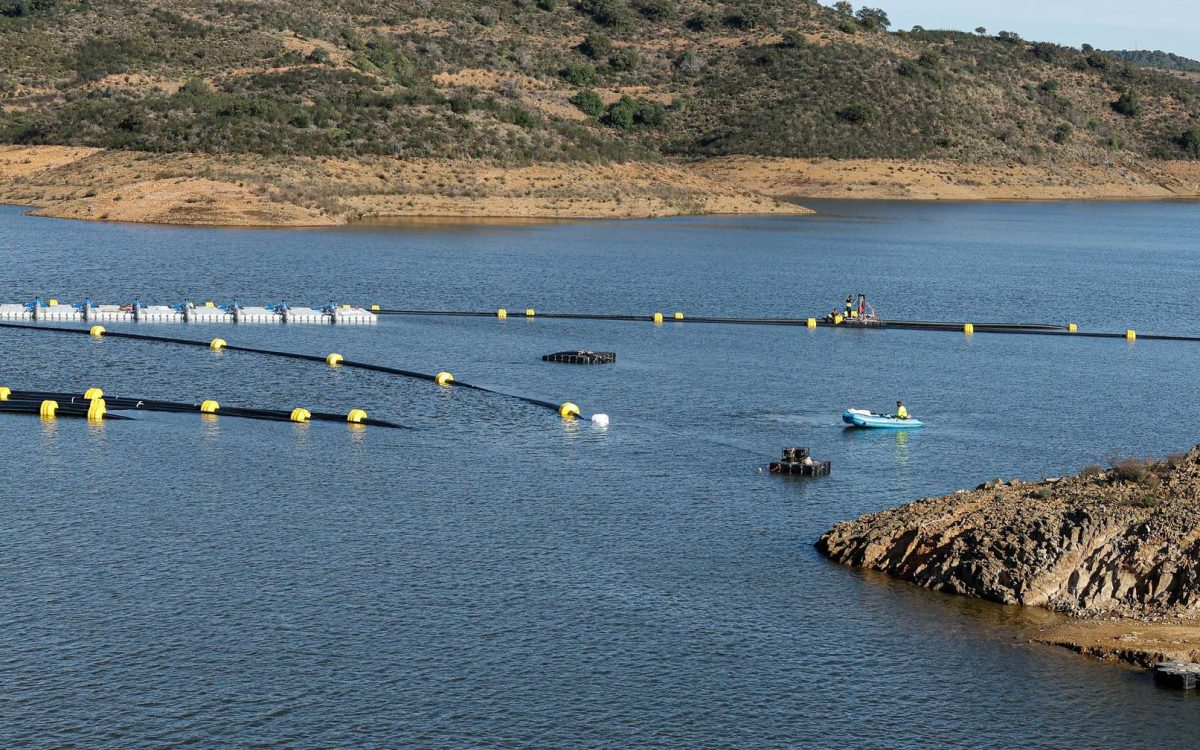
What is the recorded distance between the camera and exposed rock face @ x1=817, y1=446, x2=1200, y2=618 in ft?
148

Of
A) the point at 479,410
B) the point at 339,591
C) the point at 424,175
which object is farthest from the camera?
the point at 424,175

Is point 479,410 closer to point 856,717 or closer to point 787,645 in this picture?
point 787,645

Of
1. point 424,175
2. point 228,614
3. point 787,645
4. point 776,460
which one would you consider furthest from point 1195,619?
point 424,175

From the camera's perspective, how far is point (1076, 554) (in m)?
45.8

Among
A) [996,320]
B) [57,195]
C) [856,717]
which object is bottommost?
[856,717]

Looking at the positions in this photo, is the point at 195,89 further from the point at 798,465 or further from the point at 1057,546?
the point at 1057,546

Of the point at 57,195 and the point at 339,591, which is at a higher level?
the point at 57,195

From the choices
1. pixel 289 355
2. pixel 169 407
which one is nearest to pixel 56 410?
pixel 169 407

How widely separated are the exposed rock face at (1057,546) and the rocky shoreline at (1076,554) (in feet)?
A: 0.10

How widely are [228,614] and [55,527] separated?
11049mm

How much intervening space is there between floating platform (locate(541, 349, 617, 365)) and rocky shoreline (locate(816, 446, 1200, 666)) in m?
37.1

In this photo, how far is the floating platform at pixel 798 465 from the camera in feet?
197

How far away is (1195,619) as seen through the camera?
43.7 metres

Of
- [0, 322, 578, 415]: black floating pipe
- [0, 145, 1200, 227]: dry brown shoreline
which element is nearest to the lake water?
[0, 322, 578, 415]: black floating pipe
